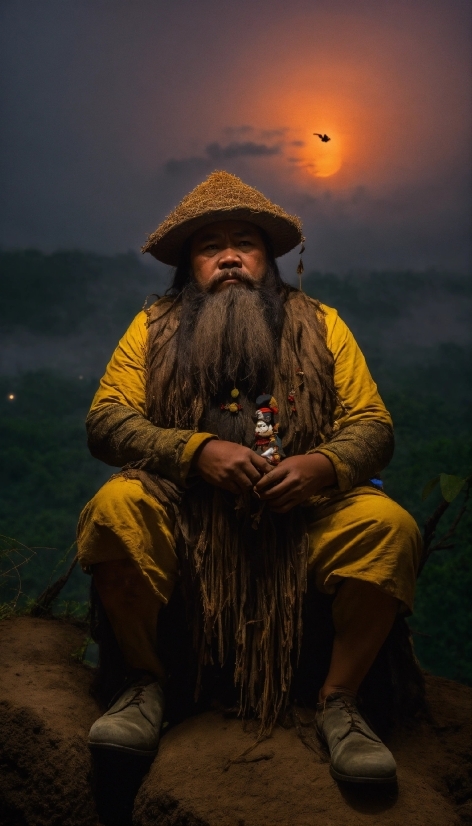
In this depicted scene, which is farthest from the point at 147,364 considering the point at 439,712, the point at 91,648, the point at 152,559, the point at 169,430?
the point at 91,648

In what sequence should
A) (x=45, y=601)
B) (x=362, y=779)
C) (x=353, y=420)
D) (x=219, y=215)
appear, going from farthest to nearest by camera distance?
1. (x=45, y=601)
2. (x=219, y=215)
3. (x=353, y=420)
4. (x=362, y=779)

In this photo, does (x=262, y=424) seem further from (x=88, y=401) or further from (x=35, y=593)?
(x=88, y=401)

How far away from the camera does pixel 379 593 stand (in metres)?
2.17

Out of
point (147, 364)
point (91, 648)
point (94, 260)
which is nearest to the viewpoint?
point (147, 364)

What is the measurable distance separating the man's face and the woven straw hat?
4 cm

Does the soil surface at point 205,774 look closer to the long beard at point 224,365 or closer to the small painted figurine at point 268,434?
the small painted figurine at point 268,434

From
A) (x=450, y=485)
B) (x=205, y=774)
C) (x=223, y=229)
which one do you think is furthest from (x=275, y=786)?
(x=223, y=229)

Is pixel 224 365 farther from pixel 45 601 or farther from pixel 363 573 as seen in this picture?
pixel 45 601

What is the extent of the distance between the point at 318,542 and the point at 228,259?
1125 mm

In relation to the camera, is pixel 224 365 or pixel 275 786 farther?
pixel 224 365

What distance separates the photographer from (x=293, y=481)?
2209mm

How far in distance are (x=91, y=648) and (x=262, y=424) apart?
2329 millimetres

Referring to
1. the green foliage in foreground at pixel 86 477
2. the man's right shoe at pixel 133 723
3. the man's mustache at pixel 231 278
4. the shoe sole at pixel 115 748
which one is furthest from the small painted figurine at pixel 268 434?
the green foliage in foreground at pixel 86 477

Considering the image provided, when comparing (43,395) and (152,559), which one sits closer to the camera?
(152,559)
